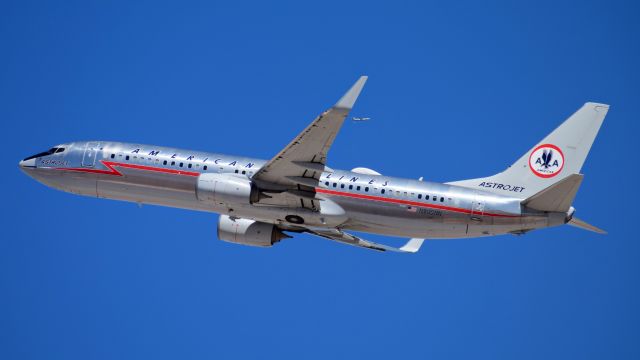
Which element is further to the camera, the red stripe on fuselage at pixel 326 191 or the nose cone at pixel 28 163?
the nose cone at pixel 28 163

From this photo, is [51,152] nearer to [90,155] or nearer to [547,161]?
[90,155]

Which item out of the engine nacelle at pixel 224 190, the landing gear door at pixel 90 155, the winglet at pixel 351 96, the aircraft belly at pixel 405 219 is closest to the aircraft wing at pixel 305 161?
the winglet at pixel 351 96

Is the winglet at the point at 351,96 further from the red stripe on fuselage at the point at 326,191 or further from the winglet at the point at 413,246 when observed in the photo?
the winglet at the point at 413,246

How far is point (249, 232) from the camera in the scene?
57438 mm

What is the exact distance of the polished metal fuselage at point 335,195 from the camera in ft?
175

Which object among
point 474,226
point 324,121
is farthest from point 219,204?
point 474,226

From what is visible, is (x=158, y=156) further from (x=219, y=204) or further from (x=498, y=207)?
(x=498, y=207)

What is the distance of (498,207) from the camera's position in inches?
2085

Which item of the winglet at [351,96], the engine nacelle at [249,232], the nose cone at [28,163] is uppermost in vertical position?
the winglet at [351,96]

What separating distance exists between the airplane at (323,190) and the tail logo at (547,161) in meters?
0.05

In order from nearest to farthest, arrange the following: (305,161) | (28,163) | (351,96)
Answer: (351,96)
(305,161)
(28,163)

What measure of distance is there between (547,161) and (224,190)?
55.3 feet

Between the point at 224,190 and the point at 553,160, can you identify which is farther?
the point at 553,160

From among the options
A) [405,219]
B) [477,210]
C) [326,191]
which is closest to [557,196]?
[477,210]
